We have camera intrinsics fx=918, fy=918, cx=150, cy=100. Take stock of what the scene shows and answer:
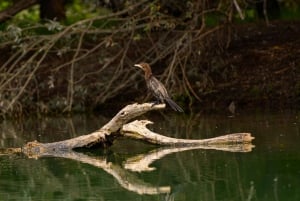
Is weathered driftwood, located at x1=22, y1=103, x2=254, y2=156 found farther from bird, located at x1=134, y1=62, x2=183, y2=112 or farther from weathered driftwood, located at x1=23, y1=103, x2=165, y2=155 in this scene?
bird, located at x1=134, y1=62, x2=183, y2=112

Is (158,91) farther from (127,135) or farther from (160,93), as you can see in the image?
(127,135)

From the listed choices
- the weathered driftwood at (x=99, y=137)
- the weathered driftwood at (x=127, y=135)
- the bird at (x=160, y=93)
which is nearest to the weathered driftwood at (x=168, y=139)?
the weathered driftwood at (x=127, y=135)

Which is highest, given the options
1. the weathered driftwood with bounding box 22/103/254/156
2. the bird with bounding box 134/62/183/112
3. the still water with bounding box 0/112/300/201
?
the bird with bounding box 134/62/183/112

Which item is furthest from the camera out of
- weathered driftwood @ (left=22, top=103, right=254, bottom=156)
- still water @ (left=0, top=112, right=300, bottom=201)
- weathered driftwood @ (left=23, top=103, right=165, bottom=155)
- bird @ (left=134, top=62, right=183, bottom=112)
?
bird @ (left=134, top=62, right=183, bottom=112)

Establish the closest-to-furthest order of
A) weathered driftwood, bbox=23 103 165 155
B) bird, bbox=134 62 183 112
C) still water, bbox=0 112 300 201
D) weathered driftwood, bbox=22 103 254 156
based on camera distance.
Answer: still water, bbox=0 112 300 201, weathered driftwood, bbox=23 103 165 155, weathered driftwood, bbox=22 103 254 156, bird, bbox=134 62 183 112

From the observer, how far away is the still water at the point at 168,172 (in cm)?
902

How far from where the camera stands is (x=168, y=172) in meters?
10.1

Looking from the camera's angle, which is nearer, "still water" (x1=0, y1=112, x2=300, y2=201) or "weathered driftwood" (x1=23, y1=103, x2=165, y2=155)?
"still water" (x1=0, y1=112, x2=300, y2=201)

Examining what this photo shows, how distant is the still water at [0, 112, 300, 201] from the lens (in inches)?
355

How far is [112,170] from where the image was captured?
10.6m

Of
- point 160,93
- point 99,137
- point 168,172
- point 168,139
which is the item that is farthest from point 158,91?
point 168,172

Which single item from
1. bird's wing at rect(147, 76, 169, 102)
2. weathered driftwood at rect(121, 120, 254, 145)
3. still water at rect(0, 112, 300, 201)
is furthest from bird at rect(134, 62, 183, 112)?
weathered driftwood at rect(121, 120, 254, 145)

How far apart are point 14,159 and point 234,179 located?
10.8 feet

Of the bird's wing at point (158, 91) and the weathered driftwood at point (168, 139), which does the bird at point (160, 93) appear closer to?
the bird's wing at point (158, 91)
